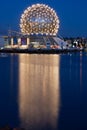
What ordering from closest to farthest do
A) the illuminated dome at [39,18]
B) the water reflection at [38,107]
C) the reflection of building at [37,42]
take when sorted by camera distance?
the water reflection at [38,107] < the illuminated dome at [39,18] < the reflection of building at [37,42]

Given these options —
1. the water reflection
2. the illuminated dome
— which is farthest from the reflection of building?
the water reflection

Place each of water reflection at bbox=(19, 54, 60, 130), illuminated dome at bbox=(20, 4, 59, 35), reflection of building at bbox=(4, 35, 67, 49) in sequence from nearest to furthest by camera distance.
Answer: water reflection at bbox=(19, 54, 60, 130) < illuminated dome at bbox=(20, 4, 59, 35) < reflection of building at bbox=(4, 35, 67, 49)

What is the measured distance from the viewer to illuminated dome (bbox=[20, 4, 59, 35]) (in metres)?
57.2

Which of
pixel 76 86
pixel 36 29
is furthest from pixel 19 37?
pixel 76 86

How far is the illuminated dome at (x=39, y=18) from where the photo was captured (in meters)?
57.2

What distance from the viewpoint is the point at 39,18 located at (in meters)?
56.8

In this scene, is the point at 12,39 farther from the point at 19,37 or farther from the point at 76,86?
the point at 76,86

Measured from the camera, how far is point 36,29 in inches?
2366

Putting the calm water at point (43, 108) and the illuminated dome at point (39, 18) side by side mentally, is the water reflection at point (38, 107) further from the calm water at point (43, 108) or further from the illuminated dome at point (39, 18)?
the illuminated dome at point (39, 18)

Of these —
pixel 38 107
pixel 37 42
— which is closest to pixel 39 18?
pixel 37 42

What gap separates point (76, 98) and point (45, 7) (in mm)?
47256

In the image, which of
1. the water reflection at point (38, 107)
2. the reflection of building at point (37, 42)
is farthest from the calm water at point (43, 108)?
the reflection of building at point (37, 42)

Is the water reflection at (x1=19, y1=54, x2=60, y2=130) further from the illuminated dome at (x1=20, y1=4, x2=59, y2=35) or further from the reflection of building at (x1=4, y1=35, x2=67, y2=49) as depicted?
the reflection of building at (x1=4, y1=35, x2=67, y2=49)

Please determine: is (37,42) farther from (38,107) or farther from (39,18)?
(38,107)
